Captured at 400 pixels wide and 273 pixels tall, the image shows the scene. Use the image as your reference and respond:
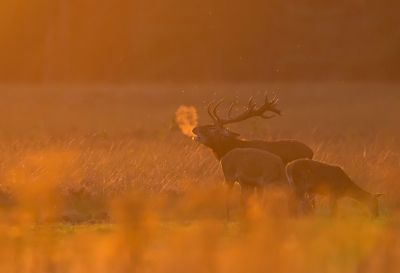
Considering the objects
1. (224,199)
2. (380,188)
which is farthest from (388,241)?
(380,188)

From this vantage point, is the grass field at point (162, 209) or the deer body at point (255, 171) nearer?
the grass field at point (162, 209)

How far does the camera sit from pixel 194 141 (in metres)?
20.9

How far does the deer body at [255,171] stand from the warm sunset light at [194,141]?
0.8 inches

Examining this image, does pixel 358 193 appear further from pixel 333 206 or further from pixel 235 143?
pixel 235 143

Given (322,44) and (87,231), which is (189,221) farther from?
(322,44)

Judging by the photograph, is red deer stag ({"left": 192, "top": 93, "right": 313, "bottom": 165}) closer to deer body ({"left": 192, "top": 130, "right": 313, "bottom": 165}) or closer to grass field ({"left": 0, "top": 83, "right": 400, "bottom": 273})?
deer body ({"left": 192, "top": 130, "right": 313, "bottom": 165})

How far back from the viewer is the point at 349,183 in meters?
12.7

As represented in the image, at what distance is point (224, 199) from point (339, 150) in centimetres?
737

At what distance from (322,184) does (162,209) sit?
2282 mm

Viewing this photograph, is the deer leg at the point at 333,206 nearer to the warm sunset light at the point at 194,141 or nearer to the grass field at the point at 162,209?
the warm sunset light at the point at 194,141

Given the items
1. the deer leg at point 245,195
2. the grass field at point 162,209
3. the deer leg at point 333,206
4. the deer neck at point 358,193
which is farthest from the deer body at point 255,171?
the deer neck at point 358,193

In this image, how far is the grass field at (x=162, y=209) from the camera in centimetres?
941

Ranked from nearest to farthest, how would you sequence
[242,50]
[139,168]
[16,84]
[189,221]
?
[189,221] < [139,168] < [16,84] < [242,50]


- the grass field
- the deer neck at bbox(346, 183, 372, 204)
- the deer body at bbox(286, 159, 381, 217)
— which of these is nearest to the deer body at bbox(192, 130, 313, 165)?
the grass field
